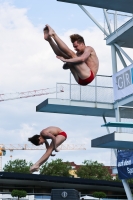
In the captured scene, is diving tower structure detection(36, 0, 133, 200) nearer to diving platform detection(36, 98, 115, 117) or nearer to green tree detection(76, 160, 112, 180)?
diving platform detection(36, 98, 115, 117)

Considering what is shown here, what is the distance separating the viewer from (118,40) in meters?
36.8

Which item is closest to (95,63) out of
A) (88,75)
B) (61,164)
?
(88,75)

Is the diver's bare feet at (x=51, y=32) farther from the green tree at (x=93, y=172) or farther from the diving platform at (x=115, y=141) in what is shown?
the green tree at (x=93, y=172)

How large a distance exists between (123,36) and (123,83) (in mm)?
3503

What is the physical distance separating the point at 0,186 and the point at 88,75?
62017 millimetres

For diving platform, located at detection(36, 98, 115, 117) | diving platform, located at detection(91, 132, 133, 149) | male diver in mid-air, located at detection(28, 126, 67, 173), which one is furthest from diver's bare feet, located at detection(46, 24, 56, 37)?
diving platform, located at detection(36, 98, 115, 117)

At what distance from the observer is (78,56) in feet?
24.9

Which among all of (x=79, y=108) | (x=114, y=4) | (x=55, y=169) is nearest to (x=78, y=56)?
(x=114, y=4)

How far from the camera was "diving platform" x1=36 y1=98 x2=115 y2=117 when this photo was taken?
1393 inches

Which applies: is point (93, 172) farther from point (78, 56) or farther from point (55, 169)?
point (78, 56)

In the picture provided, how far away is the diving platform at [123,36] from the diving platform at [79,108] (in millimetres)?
4783

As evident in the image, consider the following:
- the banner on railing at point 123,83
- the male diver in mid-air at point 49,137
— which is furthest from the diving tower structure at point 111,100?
the male diver in mid-air at point 49,137

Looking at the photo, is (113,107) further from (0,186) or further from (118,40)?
(0,186)

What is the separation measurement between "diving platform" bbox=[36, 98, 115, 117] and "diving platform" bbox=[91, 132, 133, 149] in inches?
129
